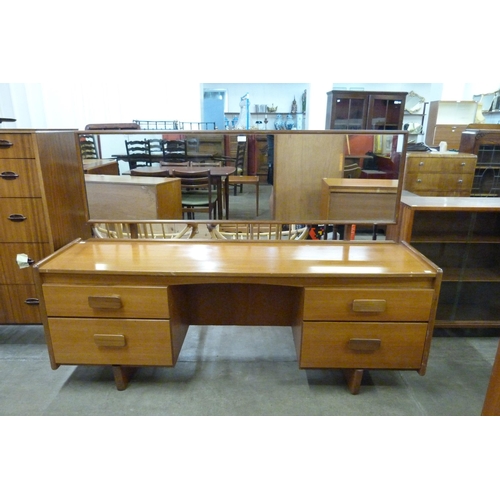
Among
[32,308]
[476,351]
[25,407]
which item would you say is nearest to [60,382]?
[25,407]

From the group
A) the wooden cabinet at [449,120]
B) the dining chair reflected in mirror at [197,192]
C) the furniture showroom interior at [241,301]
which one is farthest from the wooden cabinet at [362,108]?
the furniture showroom interior at [241,301]

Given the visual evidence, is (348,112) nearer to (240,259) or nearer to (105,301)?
(240,259)

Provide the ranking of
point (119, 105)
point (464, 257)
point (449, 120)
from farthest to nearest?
point (449, 120) < point (119, 105) < point (464, 257)

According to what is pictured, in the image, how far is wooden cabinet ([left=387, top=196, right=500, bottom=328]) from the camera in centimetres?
212

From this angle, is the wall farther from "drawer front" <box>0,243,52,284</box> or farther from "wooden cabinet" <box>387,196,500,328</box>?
"drawer front" <box>0,243,52,284</box>

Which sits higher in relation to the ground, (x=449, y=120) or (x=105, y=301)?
(x=449, y=120)

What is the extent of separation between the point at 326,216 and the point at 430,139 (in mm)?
4995

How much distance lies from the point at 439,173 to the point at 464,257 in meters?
2.09

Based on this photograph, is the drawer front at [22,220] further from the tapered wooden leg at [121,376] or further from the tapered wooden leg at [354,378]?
the tapered wooden leg at [354,378]

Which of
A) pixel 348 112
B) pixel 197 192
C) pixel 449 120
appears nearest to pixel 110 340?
pixel 197 192

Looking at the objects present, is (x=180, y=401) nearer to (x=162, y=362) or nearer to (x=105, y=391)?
(x=162, y=362)

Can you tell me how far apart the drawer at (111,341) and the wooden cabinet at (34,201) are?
0.46 meters

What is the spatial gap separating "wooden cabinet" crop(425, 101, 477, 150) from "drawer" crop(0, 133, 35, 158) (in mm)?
6477

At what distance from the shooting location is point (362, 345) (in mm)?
1547
